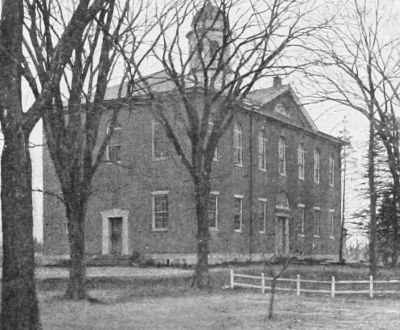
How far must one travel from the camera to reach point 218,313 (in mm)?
14375

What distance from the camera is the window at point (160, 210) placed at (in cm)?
3222

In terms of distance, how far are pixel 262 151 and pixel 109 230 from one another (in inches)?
373

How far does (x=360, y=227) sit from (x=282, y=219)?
20.8 meters

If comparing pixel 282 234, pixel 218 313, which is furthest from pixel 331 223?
pixel 218 313

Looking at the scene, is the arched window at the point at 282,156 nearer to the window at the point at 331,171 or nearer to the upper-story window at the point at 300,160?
the upper-story window at the point at 300,160

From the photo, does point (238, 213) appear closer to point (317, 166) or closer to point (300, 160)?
point (300, 160)

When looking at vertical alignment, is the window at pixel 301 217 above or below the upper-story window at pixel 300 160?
below

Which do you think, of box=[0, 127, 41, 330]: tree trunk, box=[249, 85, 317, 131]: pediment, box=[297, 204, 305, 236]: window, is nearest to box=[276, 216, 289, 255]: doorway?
box=[297, 204, 305, 236]: window

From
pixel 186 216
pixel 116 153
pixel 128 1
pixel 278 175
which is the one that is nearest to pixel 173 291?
pixel 128 1

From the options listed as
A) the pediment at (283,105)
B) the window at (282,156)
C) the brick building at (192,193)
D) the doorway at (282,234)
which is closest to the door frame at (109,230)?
the brick building at (192,193)

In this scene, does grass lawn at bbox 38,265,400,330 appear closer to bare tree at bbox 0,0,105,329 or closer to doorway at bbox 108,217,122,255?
bare tree at bbox 0,0,105,329

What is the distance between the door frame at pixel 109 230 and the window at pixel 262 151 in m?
8.13

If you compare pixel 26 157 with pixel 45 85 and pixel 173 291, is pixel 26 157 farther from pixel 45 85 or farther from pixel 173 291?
pixel 173 291

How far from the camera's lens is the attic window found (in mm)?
39378
